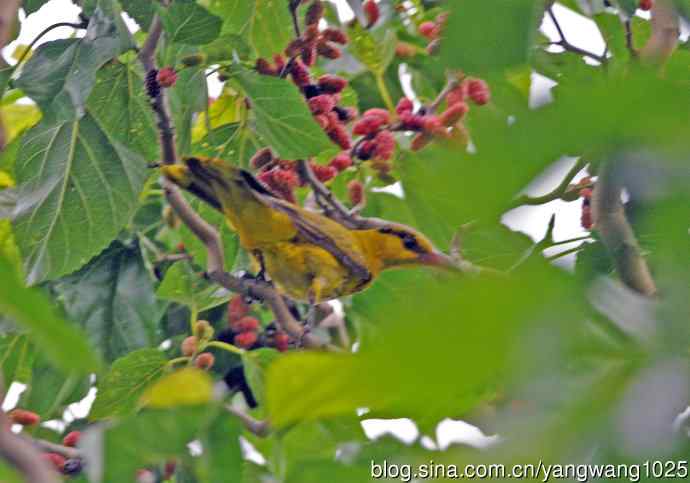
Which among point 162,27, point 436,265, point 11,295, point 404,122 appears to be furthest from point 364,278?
point 11,295

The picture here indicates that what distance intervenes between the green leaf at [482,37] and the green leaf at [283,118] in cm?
166

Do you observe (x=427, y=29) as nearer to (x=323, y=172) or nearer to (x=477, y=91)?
(x=477, y=91)

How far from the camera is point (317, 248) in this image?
3.01 meters

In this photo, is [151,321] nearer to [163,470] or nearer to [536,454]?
[163,470]

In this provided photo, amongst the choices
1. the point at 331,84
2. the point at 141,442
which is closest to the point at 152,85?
the point at 331,84

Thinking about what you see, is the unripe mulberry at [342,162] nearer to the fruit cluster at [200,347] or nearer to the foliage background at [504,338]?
the fruit cluster at [200,347]

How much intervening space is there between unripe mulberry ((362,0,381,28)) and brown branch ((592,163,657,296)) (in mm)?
1358

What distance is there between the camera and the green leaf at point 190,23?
82.9 inches

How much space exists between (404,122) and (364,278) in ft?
1.65

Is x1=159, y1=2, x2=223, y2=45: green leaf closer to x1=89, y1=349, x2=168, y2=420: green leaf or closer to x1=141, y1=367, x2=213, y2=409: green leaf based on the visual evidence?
x1=89, y1=349, x2=168, y2=420: green leaf

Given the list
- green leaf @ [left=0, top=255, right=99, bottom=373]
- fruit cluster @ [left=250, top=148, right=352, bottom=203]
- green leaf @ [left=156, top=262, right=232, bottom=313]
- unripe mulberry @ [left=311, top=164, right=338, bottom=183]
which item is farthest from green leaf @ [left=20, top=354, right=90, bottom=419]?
green leaf @ [left=0, top=255, right=99, bottom=373]

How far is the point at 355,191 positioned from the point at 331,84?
0.35 m

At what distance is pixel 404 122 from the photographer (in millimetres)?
2682

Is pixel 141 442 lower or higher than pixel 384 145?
higher
